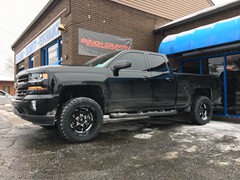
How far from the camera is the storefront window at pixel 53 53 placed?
10.2 meters

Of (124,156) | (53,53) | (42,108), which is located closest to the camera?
(124,156)

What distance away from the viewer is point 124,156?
3.54 m

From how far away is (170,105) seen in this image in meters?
5.84

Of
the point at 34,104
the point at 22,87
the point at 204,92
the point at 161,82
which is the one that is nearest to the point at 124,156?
the point at 34,104

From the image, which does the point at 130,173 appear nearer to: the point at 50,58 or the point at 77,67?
the point at 77,67

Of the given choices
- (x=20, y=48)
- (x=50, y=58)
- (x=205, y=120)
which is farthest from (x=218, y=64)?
(x=20, y=48)

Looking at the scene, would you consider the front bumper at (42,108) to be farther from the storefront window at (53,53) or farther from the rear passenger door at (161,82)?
the storefront window at (53,53)

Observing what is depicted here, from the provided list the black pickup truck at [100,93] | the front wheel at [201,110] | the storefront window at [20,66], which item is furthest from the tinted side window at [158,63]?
the storefront window at [20,66]

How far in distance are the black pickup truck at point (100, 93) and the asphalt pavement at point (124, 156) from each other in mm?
482

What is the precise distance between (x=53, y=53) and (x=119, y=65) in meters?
7.45

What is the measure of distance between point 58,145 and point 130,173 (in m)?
1.81

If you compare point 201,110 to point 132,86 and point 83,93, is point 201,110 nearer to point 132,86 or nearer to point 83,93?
point 132,86

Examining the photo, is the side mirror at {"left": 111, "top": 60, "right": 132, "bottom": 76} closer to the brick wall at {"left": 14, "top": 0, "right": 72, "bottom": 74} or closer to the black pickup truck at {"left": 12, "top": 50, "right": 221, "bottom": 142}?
the black pickup truck at {"left": 12, "top": 50, "right": 221, "bottom": 142}

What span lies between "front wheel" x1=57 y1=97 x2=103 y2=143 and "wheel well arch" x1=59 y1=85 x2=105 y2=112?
0.27 metres
